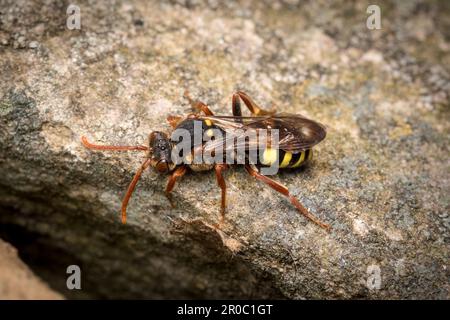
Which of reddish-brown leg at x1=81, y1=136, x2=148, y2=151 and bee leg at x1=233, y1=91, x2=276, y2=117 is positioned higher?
bee leg at x1=233, y1=91, x2=276, y2=117

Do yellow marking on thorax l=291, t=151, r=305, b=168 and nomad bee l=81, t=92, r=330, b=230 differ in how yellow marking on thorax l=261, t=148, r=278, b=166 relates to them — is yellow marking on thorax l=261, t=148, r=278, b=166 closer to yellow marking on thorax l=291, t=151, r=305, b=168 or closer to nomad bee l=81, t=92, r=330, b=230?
nomad bee l=81, t=92, r=330, b=230

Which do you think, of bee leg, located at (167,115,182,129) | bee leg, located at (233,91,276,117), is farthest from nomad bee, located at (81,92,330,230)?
bee leg, located at (233,91,276,117)

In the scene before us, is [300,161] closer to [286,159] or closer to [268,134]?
[286,159]

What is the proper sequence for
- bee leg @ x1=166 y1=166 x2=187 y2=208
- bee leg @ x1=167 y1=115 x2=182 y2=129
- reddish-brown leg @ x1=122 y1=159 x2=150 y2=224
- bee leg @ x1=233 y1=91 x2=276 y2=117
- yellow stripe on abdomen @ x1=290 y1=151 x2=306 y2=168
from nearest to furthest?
reddish-brown leg @ x1=122 y1=159 x2=150 y2=224 → bee leg @ x1=166 y1=166 x2=187 y2=208 → yellow stripe on abdomen @ x1=290 y1=151 x2=306 y2=168 → bee leg @ x1=167 y1=115 x2=182 y2=129 → bee leg @ x1=233 y1=91 x2=276 y2=117

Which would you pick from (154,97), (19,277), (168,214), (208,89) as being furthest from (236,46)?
(19,277)

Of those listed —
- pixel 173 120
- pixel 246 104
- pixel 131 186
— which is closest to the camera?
pixel 131 186

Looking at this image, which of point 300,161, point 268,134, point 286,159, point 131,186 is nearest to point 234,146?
point 268,134
